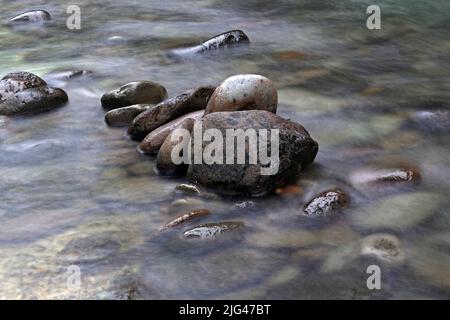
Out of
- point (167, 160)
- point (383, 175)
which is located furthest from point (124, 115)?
point (383, 175)

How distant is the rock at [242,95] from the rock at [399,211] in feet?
4.05

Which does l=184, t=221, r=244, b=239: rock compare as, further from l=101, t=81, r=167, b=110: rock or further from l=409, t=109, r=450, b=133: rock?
l=409, t=109, r=450, b=133: rock

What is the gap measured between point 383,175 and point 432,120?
52.0 inches

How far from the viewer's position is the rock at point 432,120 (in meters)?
5.34

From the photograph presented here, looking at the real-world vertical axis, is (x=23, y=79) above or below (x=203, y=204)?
above

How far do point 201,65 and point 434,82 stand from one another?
246 cm

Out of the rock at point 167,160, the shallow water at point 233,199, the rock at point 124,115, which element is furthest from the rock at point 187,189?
the rock at point 124,115

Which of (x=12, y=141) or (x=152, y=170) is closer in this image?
(x=152, y=170)

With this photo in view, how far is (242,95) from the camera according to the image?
4.74 metres

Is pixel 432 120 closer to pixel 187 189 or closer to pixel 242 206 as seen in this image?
pixel 242 206

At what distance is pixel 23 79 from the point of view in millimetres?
5859

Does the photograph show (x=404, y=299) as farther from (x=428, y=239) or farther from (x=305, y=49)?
(x=305, y=49)

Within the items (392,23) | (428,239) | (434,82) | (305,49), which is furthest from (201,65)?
(428,239)
